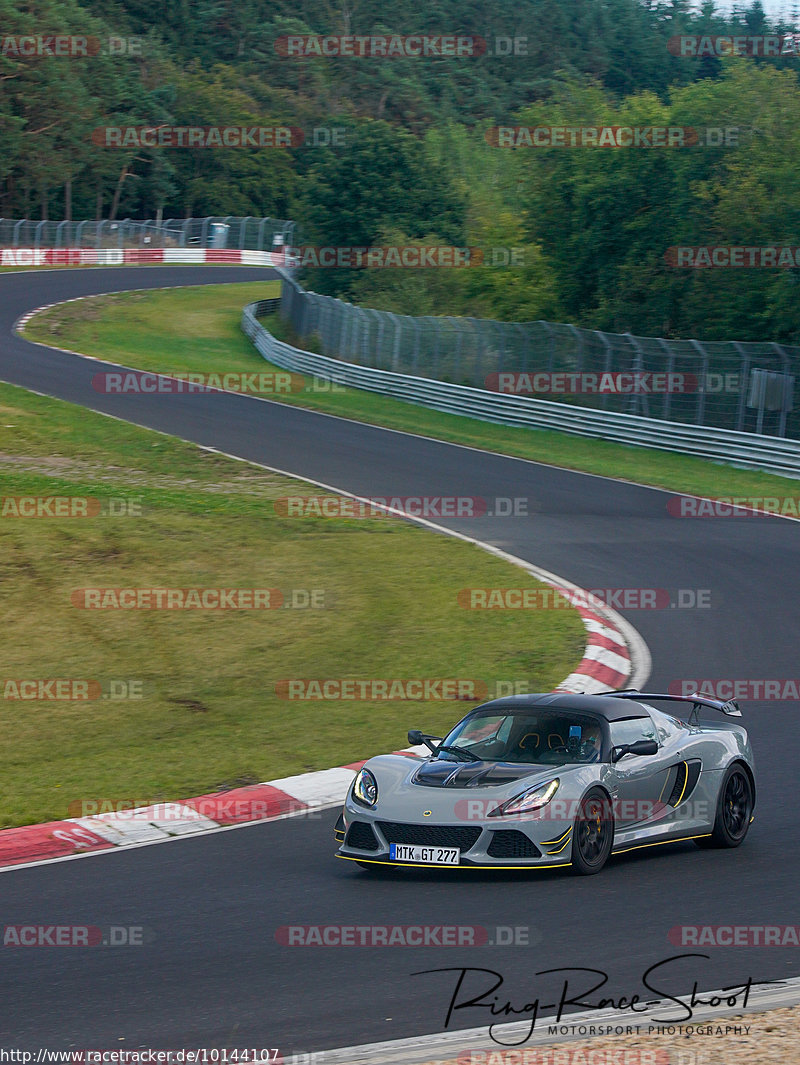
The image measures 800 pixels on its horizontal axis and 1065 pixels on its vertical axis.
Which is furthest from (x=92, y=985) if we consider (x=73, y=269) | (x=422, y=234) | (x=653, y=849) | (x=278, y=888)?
(x=73, y=269)

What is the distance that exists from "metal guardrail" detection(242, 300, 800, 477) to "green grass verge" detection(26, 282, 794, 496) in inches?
12.5

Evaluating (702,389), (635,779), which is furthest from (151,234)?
(635,779)

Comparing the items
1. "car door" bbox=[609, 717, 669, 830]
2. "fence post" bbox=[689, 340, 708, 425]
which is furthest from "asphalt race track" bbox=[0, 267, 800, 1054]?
"fence post" bbox=[689, 340, 708, 425]

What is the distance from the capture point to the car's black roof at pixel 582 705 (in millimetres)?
8633

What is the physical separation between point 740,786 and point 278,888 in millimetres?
3298

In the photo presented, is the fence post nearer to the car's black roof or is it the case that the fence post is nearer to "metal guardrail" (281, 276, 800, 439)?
"metal guardrail" (281, 276, 800, 439)

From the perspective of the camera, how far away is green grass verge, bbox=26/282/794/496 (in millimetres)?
28375

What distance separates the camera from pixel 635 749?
8.24 meters

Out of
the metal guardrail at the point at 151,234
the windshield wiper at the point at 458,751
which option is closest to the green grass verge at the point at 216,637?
the windshield wiper at the point at 458,751

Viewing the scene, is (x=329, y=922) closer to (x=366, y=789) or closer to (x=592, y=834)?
(x=366, y=789)

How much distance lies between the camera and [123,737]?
38.2ft

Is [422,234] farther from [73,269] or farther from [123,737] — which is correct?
[123,737]

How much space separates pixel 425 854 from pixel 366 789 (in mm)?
648

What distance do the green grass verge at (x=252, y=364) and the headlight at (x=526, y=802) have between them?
18453 mm
